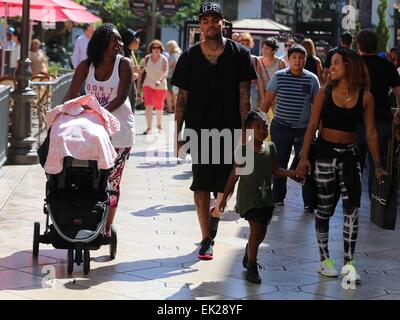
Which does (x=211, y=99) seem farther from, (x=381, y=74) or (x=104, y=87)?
(x=381, y=74)

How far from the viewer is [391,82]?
11023 millimetres

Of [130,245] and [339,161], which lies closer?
[339,161]

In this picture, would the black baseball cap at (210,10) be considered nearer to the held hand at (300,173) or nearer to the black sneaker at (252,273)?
the held hand at (300,173)

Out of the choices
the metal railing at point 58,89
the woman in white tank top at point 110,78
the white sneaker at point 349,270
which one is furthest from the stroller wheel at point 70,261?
the metal railing at point 58,89

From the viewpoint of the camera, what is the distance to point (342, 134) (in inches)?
315

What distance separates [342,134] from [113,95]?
1.91 m

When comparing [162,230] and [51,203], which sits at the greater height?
[51,203]

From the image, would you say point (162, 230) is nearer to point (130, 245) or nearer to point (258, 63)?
point (130, 245)

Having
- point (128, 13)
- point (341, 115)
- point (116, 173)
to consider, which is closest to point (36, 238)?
point (116, 173)

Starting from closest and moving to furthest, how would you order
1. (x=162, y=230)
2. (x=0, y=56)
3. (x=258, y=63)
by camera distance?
(x=162, y=230), (x=258, y=63), (x=0, y=56)

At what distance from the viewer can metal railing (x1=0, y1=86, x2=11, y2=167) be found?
44.5 feet

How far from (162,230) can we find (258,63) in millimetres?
3935
